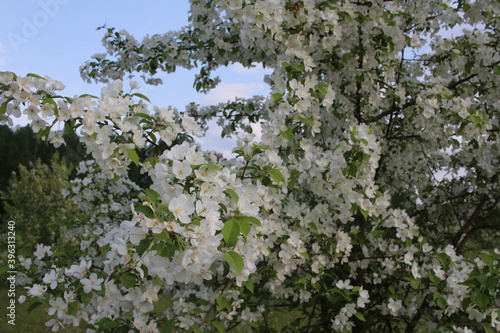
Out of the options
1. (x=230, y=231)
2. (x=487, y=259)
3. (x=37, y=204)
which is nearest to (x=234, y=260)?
(x=230, y=231)

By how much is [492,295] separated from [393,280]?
0.87 meters

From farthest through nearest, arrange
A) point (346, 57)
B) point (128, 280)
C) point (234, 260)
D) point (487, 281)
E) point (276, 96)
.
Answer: point (346, 57)
point (276, 96)
point (487, 281)
point (128, 280)
point (234, 260)

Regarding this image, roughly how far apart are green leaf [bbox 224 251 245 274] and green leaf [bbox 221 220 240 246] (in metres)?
0.05

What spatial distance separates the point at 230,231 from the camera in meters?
1.52

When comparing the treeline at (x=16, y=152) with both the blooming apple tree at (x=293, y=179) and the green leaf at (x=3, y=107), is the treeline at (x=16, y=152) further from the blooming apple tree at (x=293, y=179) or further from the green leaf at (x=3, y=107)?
the green leaf at (x=3, y=107)

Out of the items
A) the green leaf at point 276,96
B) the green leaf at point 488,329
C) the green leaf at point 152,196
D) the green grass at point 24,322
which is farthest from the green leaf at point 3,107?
the green grass at point 24,322

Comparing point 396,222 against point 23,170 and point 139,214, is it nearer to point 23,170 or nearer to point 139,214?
point 139,214

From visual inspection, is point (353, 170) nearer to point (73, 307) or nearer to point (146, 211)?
point (146, 211)

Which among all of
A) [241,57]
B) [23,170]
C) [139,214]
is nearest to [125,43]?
[241,57]

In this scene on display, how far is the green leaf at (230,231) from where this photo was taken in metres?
1.50

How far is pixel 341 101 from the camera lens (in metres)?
3.45

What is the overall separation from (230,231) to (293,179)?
108cm

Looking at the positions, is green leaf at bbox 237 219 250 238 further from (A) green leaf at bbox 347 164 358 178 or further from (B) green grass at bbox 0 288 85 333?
(B) green grass at bbox 0 288 85 333

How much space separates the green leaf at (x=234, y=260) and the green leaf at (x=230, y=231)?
0.05 meters
